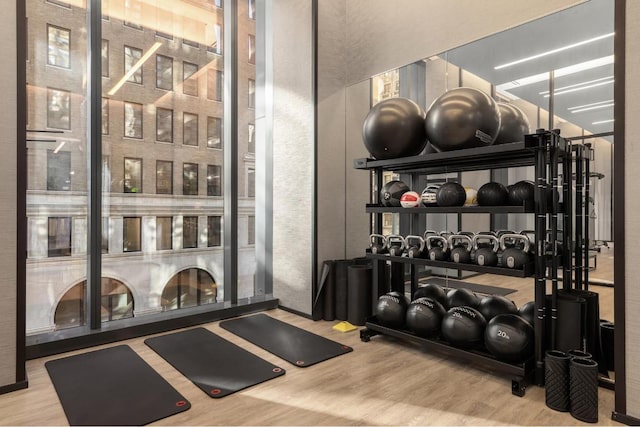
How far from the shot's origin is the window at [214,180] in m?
3.71

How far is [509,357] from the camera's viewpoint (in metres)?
2.26

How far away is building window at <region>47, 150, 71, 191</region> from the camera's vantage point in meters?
2.89

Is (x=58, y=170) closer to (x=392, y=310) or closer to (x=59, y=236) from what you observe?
(x=59, y=236)

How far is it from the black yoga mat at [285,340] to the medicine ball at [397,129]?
1465 mm

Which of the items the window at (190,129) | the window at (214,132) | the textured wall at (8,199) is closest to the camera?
the textured wall at (8,199)

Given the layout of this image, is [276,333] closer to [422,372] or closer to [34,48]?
[422,372]

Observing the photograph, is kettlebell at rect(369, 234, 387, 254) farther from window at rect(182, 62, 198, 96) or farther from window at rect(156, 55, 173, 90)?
window at rect(156, 55, 173, 90)

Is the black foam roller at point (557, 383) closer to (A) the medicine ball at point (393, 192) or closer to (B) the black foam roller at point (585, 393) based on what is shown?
(B) the black foam roller at point (585, 393)

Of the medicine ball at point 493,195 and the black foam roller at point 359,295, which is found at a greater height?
the medicine ball at point 493,195

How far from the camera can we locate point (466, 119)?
7.85 feet

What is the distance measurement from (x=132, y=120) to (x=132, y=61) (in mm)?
483

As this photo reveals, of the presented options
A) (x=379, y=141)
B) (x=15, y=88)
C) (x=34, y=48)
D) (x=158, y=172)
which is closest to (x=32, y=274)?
(x=158, y=172)

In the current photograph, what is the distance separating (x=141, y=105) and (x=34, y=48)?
30.6 inches

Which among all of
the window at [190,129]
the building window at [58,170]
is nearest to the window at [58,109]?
the building window at [58,170]
